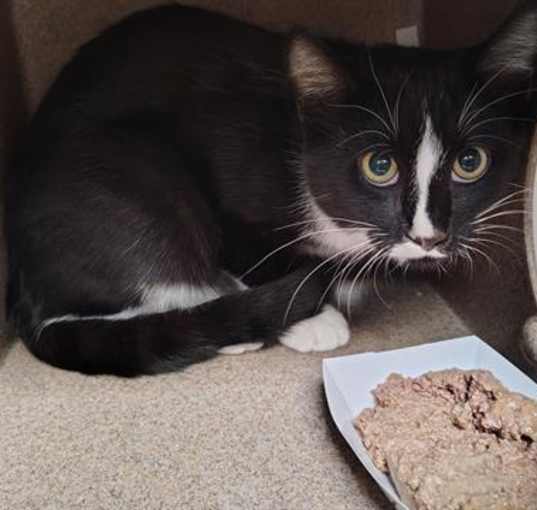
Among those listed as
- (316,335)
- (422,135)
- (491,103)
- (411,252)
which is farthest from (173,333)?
(491,103)

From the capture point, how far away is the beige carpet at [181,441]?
1.01 meters

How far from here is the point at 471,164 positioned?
116 centimetres

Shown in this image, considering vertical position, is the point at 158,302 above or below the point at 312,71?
below

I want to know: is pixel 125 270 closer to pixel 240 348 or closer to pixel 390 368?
pixel 240 348

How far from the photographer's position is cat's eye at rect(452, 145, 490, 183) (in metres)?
1.14

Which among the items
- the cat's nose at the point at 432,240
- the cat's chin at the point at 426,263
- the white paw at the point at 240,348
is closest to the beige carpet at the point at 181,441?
the white paw at the point at 240,348

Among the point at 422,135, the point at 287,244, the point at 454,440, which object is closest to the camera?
the point at 454,440

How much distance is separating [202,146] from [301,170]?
0.19 meters

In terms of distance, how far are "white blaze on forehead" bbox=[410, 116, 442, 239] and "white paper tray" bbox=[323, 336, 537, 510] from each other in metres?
0.21

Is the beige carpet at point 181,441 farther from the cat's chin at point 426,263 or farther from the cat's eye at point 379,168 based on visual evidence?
the cat's eye at point 379,168

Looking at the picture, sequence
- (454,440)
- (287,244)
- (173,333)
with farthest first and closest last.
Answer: (287,244)
(173,333)
(454,440)

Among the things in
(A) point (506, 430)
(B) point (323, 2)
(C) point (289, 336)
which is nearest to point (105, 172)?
(C) point (289, 336)

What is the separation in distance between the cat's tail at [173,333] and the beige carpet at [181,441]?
3 cm

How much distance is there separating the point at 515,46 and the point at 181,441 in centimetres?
76
